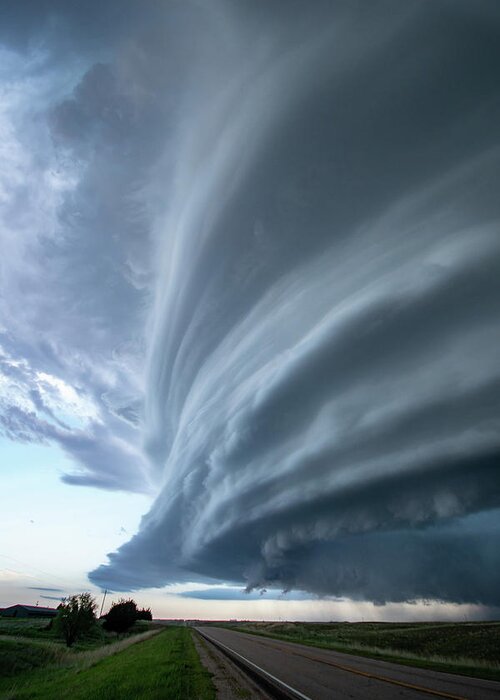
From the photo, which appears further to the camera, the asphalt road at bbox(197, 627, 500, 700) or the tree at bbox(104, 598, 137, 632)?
the tree at bbox(104, 598, 137, 632)

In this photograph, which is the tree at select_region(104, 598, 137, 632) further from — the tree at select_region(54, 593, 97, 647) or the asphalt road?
the asphalt road

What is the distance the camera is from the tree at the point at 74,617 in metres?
55.9

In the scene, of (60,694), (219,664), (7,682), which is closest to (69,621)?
(7,682)

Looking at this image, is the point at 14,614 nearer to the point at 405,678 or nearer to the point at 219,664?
the point at 219,664

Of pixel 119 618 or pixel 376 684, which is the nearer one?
pixel 376 684

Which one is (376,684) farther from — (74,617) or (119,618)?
(119,618)

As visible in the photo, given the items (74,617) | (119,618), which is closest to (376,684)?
(74,617)

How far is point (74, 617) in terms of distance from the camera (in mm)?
56906

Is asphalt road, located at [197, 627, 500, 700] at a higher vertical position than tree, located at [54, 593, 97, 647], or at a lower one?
lower

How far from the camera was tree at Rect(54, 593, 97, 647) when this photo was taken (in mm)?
55947

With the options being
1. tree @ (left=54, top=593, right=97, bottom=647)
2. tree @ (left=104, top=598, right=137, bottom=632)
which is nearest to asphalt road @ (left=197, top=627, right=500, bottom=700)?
tree @ (left=54, top=593, right=97, bottom=647)

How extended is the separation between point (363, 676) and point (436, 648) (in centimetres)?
4069

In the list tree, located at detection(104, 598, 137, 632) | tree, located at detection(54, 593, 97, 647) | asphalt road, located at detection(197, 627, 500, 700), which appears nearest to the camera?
asphalt road, located at detection(197, 627, 500, 700)

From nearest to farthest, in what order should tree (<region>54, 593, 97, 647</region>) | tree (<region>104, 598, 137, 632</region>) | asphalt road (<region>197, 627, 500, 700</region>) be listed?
asphalt road (<region>197, 627, 500, 700</region>), tree (<region>54, 593, 97, 647</region>), tree (<region>104, 598, 137, 632</region>)
